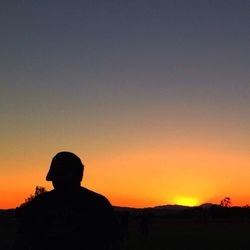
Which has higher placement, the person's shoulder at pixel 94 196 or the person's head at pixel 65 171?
the person's head at pixel 65 171

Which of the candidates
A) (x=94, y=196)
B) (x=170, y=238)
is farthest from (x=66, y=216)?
(x=170, y=238)

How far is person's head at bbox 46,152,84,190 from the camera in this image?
4695 millimetres

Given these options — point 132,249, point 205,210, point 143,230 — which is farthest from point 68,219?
point 205,210

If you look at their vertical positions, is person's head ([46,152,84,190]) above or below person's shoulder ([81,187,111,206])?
above

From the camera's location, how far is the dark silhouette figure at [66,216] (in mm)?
4695

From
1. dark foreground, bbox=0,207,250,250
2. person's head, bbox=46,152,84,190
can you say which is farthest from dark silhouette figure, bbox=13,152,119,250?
dark foreground, bbox=0,207,250,250

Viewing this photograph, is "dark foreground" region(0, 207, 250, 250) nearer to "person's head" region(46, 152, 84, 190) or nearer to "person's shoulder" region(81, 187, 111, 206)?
"person's shoulder" region(81, 187, 111, 206)

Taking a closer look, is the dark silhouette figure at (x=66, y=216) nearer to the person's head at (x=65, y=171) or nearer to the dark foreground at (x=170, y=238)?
the person's head at (x=65, y=171)

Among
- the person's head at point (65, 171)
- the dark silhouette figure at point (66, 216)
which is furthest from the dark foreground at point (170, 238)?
the person's head at point (65, 171)

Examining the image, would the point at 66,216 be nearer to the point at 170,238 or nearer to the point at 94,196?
the point at 94,196

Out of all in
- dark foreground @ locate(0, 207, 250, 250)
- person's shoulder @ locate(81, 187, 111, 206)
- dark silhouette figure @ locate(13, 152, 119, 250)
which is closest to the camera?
dark silhouette figure @ locate(13, 152, 119, 250)

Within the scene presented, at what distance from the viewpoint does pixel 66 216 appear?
15.6ft

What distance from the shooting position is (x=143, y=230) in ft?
117

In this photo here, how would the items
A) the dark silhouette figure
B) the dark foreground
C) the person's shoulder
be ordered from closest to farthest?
the dark silhouette figure → the person's shoulder → the dark foreground
